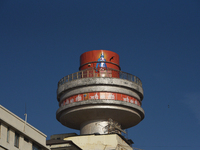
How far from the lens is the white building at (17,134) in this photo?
128 feet

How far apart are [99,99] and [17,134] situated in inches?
864

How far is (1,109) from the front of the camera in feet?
130

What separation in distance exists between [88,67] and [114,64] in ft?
13.9

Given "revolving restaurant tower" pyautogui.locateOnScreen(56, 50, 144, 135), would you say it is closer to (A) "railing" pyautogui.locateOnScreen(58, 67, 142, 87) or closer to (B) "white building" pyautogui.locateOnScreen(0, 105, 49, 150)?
(A) "railing" pyautogui.locateOnScreen(58, 67, 142, 87)

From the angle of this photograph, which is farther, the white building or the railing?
the railing

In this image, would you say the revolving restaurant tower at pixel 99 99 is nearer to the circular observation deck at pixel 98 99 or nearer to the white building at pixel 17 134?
the circular observation deck at pixel 98 99

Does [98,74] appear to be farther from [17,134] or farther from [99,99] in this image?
[17,134]

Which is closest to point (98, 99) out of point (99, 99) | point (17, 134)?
point (99, 99)

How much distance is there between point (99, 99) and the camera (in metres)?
62.0

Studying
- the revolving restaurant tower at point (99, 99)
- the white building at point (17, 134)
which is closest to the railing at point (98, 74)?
the revolving restaurant tower at point (99, 99)

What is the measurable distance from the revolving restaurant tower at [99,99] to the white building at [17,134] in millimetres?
17630

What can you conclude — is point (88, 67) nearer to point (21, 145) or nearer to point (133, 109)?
point (133, 109)

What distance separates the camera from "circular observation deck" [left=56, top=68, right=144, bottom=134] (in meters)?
62.2

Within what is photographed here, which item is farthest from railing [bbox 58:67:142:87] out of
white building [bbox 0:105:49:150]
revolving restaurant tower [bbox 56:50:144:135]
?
white building [bbox 0:105:49:150]
